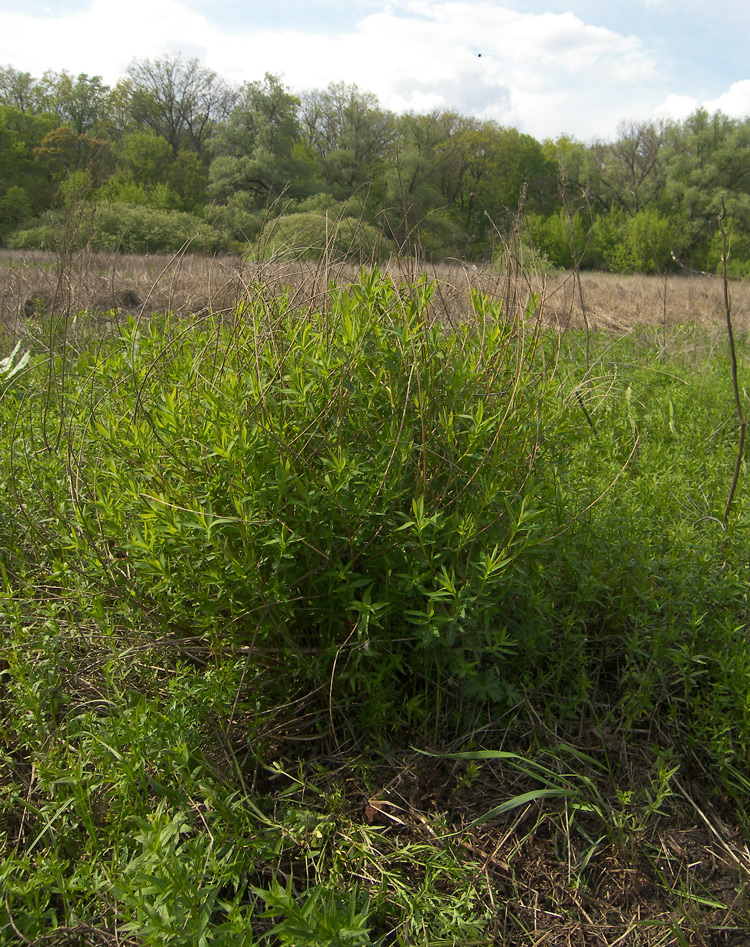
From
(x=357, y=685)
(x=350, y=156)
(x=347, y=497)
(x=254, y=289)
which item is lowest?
(x=357, y=685)

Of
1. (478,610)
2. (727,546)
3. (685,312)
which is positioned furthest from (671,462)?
(685,312)

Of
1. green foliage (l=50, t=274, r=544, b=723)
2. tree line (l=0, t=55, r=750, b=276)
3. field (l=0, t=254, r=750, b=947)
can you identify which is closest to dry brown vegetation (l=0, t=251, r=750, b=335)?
field (l=0, t=254, r=750, b=947)

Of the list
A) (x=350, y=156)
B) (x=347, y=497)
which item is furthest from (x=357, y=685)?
(x=350, y=156)

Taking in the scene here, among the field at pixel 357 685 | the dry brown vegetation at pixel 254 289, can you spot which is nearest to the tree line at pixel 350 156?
the dry brown vegetation at pixel 254 289

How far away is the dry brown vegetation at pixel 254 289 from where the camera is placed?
9.21ft

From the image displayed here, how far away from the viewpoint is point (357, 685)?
2.19 m

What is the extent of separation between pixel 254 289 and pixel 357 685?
1644 mm

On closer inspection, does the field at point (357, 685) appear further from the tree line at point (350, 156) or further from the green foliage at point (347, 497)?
the tree line at point (350, 156)

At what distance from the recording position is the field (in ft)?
5.74

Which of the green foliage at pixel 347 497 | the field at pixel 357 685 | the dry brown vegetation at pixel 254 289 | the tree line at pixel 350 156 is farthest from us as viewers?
the tree line at pixel 350 156

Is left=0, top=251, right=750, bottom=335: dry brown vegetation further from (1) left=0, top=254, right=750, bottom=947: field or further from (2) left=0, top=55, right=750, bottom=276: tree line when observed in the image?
(2) left=0, top=55, right=750, bottom=276: tree line

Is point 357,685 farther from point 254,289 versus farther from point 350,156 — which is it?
point 350,156

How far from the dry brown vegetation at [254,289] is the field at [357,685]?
33cm

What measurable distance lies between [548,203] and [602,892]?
42341 mm
